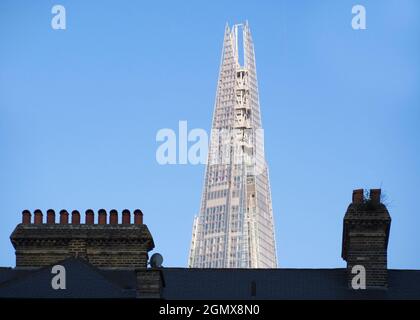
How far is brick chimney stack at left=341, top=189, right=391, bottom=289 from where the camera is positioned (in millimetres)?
75938

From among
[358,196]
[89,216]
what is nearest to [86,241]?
[89,216]

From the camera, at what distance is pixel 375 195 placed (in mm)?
77000

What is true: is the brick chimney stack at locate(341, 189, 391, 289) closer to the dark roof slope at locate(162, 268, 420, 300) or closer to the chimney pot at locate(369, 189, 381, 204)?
the chimney pot at locate(369, 189, 381, 204)

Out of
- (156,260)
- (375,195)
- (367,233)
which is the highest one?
(375,195)

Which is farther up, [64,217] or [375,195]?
[375,195]

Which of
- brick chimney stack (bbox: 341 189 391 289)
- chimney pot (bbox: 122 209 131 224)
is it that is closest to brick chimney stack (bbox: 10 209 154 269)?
chimney pot (bbox: 122 209 131 224)

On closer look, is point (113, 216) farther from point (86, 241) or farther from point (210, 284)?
point (210, 284)

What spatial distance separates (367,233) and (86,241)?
12.4 meters

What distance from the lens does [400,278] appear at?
7556 centimetres

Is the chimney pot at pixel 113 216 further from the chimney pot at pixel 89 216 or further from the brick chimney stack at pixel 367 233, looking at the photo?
the brick chimney stack at pixel 367 233
